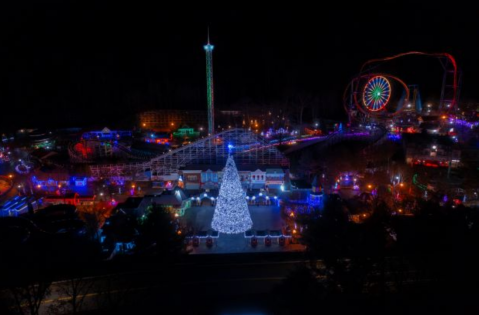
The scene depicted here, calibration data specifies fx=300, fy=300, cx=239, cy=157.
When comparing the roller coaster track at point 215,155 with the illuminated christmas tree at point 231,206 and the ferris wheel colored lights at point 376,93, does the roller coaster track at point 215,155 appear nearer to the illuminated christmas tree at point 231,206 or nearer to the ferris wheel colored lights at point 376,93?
the illuminated christmas tree at point 231,206

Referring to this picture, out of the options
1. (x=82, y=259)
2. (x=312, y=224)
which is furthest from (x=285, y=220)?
(x=82, y=259)

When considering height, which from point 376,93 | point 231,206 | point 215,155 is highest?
point 376,93

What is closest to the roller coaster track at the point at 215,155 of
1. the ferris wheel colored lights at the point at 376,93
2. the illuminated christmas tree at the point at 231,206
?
the illuminated christmas tree at the point at 231,206

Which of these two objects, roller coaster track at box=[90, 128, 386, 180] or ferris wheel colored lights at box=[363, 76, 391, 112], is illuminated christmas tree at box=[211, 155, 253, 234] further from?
ferris wheel colored lights at box=[363, 76, 391, 112]

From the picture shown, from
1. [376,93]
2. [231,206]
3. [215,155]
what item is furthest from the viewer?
[376,93]

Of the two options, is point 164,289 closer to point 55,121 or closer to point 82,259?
point 82,259

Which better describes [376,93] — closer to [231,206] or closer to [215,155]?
[215,155]

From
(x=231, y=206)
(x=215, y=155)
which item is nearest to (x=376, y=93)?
(x=215, y=155)
